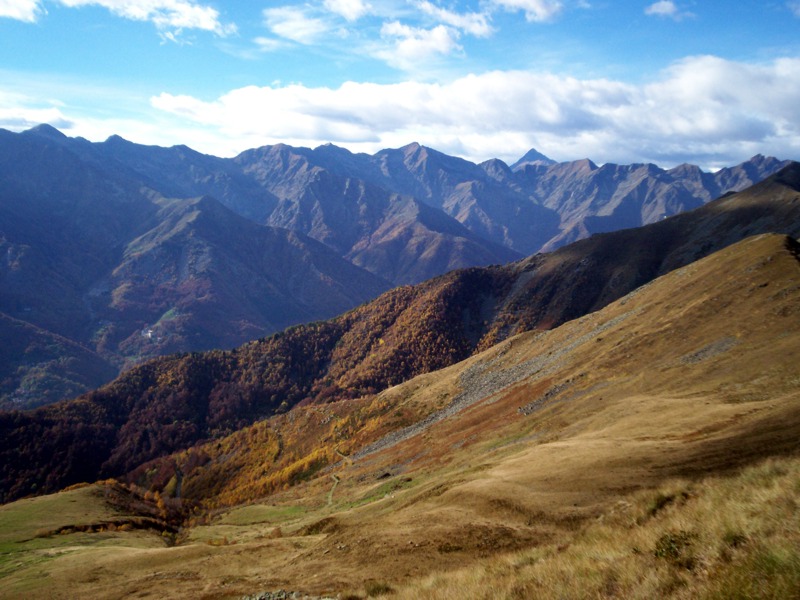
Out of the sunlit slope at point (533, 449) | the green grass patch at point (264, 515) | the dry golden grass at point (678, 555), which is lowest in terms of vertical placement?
the green grass patch at point (264, 515)

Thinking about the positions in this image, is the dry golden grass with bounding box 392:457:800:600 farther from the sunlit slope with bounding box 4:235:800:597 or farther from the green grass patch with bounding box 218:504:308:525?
the green grass patch with bounding box 218:504:308:525

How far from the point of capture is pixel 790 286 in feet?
203

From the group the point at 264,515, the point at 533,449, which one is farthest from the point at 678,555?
the point at 264,515

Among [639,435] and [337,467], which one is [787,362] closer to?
[639,435]

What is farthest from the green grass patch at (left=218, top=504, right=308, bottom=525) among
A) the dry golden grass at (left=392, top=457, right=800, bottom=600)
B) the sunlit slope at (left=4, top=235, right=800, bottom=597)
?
the dry golden grass at (left=392, top=457, right=800, bottom=600)

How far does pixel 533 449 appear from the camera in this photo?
142ft

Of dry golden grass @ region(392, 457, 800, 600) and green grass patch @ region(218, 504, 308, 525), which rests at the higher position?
dry golden grass @ region(392, 457, 800, 600)

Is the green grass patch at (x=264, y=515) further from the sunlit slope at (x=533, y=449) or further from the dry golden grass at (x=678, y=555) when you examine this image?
the dry golden grass at (x=678, y=555)

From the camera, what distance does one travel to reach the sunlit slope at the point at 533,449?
23.9m

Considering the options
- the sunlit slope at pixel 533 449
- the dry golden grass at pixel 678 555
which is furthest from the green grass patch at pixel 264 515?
the dry golden grass at pixel 678 555

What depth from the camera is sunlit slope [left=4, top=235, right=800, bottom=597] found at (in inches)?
941

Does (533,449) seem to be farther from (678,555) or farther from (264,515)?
(264,515)

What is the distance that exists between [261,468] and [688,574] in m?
150

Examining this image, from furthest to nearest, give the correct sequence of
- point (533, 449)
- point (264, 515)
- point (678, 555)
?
point (264, 515) < point (533, 449) < point (678, 555)
